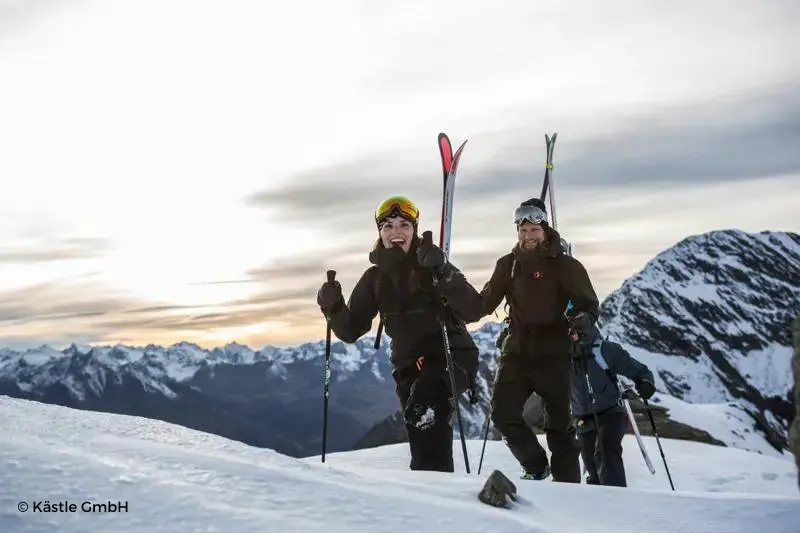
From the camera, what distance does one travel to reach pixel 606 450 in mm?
8445

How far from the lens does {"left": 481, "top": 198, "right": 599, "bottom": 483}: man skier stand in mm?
7121

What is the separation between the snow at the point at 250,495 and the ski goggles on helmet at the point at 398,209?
291cm

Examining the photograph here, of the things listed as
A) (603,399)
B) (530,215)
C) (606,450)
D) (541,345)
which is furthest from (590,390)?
(530,215)

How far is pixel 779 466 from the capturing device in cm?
1544

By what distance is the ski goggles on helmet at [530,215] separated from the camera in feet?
25.6

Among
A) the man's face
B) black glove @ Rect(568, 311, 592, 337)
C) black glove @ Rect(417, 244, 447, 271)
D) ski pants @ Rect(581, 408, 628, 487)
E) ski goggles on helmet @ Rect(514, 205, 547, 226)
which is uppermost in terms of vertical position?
ski goggles on helmet @ Rect(514, 205, 547, 226)

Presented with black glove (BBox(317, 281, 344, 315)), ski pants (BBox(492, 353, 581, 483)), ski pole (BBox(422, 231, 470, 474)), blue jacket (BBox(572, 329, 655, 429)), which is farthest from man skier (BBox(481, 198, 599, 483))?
black glove (BBox(317, 281, 344, 315))

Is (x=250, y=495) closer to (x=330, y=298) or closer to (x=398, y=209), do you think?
(x=330, y=298)

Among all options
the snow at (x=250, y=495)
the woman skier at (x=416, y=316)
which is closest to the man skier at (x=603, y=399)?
the woman skier at (x=416, y=316)

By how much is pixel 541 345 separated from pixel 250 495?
450 cm

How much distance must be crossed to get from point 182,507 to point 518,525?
5.16 feet

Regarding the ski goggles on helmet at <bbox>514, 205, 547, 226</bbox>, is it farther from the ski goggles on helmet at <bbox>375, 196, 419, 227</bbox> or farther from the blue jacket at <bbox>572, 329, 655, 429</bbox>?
the blue jacket at <bbox>572, 329, 655, 429</bbox>

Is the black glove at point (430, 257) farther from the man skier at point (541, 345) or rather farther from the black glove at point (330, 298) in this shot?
the black glove at point (330, 298)

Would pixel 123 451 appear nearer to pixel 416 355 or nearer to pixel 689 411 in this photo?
pixel 416 355
